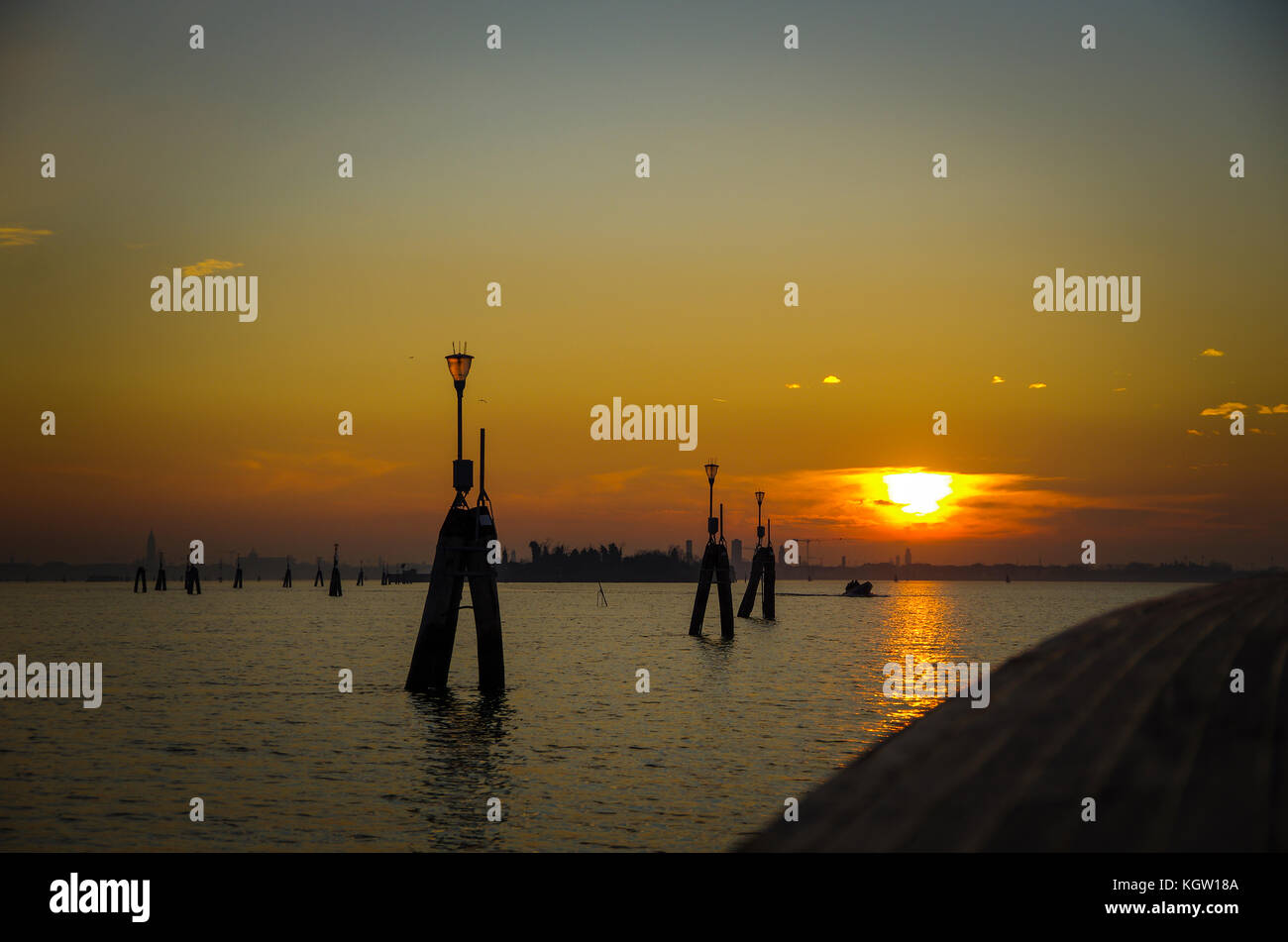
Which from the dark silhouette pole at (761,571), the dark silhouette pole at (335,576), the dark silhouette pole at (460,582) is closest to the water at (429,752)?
the dark silhouette pole at (460,582)

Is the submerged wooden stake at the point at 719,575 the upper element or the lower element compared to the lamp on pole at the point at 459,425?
lower

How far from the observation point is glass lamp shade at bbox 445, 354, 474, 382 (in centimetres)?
2780

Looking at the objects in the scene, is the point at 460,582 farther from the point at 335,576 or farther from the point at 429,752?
the point at 335,576

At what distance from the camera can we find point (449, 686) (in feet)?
112

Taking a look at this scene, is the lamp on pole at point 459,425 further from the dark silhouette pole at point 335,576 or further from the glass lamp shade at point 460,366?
the dark silhouette pole at point 335,576

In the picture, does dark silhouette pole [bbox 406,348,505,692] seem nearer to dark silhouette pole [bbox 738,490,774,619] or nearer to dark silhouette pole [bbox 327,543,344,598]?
dark silhouette pole [bbox 738,490,774,619]

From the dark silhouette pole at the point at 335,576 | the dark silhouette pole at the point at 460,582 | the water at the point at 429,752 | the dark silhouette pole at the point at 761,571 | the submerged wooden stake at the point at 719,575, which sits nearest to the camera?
the water at the point at 429,752

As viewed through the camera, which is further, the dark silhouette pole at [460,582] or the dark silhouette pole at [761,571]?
the dark silhouette pole at [761,571]

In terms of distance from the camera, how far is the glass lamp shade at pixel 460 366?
2780 centimetres
